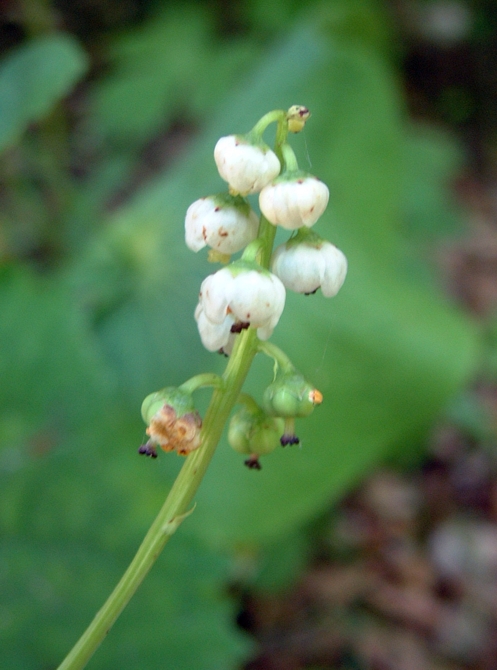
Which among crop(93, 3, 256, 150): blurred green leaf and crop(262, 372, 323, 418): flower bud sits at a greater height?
crop(93, 3, 256, 150): blurred green leaf

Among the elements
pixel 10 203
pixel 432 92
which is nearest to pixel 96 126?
pixel 10 203

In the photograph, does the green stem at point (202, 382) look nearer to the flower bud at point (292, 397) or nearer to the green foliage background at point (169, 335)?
the flower bud at point (292, 397)

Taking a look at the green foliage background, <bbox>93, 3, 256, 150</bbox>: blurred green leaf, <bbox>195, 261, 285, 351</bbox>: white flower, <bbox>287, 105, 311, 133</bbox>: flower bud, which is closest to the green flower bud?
<bbox>195, 261, 285, 351</bbox>: white flower

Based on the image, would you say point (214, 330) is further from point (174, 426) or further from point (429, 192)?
point (429, 192)

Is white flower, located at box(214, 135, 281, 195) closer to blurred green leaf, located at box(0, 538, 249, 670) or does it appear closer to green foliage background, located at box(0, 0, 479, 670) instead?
green foliage background, located at box(0, 0, 479, 670)

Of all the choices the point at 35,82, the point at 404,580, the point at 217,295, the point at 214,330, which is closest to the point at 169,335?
the point at 35,82

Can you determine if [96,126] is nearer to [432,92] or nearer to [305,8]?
[305,8]
